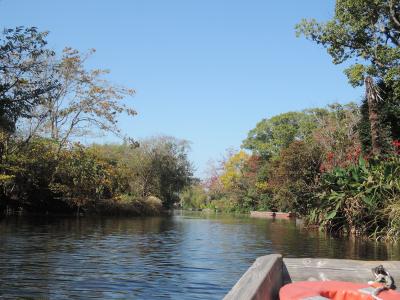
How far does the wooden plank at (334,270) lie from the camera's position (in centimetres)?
364

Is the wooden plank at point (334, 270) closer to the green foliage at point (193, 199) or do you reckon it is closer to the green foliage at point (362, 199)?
the green foliage at point (362, 199)

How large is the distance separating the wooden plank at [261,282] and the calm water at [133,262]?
3556 millimetres

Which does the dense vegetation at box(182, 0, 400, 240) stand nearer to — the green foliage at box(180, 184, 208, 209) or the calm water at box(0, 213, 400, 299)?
the calm water at box(0, 213, 400, 299)

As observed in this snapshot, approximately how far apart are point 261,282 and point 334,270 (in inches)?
40.8

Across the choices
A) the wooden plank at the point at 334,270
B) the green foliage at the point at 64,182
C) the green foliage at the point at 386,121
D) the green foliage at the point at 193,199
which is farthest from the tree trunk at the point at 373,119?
the green foliage at the point at 193,199

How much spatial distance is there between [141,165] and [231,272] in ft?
129

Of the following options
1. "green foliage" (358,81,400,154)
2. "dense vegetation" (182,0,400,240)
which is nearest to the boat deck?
"dense vegetation" (182,0,400,240)

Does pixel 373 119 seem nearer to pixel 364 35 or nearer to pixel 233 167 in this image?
pixel 364 35

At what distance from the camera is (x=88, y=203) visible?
32.7 m

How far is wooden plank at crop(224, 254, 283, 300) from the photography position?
258 centimetres

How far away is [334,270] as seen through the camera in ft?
12.1

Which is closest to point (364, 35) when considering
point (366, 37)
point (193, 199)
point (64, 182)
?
point (366, 37)

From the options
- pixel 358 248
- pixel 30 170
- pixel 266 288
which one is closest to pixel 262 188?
pixel 30 170

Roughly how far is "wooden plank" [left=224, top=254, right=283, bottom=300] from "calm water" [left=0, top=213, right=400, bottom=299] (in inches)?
140
